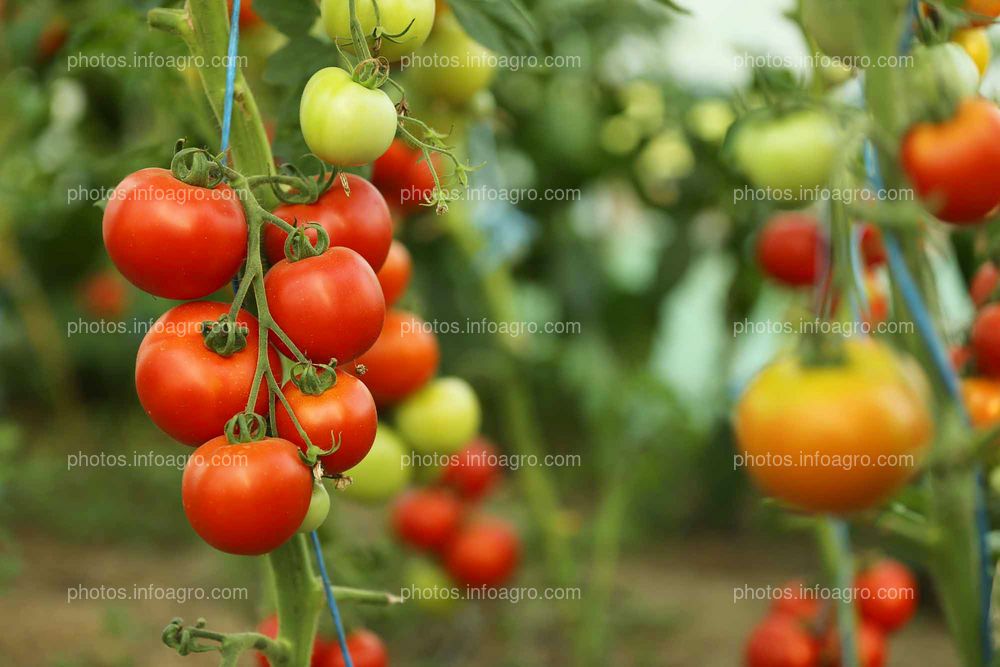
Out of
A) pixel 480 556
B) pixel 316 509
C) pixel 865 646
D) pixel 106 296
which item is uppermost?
pixel 316 509

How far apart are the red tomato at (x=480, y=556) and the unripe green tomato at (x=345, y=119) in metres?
1.00

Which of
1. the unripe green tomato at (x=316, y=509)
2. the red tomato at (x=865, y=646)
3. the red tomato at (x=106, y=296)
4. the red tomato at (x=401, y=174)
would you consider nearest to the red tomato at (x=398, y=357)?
the red tomato at (x=401, y=174)

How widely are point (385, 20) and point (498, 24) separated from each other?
139 millimetres

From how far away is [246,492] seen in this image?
55 cm

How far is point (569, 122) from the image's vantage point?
1.87 m

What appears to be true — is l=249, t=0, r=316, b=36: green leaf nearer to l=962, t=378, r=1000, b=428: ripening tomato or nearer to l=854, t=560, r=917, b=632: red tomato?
l=962, t=378, r=1000, b=428: ripening tomato

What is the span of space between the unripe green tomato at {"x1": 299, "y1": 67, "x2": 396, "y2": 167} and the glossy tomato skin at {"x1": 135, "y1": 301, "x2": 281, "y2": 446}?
12cm

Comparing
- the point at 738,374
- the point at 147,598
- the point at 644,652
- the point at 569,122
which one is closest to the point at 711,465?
the point at 738,374

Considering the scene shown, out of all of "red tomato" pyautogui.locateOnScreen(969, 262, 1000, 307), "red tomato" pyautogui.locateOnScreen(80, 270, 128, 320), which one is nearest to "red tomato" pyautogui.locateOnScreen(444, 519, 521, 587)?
"red tomato" pyautogui.locateOnScreen(969, 262, 1000, 307)

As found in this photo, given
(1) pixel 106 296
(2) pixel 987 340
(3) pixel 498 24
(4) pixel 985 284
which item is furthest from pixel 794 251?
(1) pixel 106 296

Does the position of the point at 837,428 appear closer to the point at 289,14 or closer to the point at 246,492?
the point at 246,492

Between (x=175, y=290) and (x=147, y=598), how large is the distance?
1464 mm

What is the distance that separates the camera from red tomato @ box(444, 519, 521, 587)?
1.51 meters

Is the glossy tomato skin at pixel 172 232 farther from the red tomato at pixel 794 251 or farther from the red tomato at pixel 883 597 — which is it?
the red tomato at pixel 883 597
